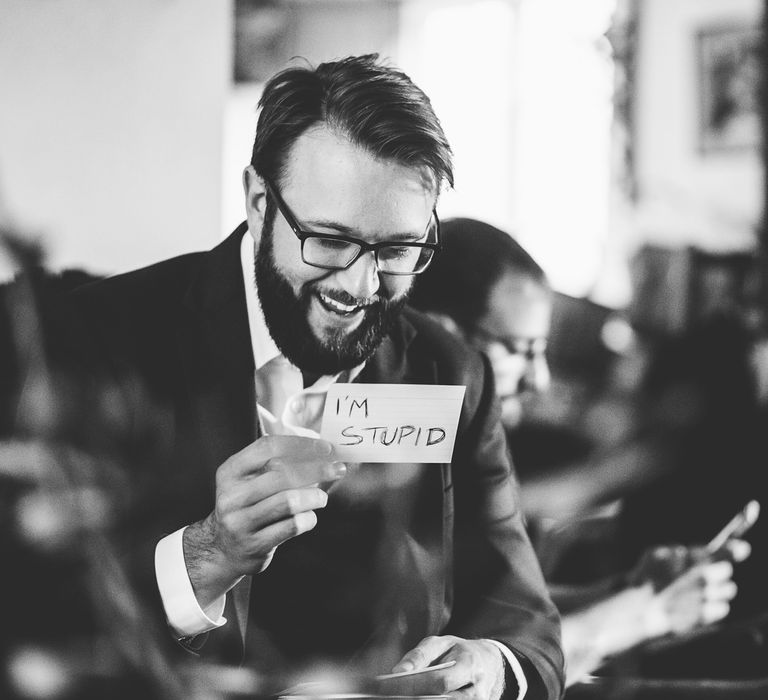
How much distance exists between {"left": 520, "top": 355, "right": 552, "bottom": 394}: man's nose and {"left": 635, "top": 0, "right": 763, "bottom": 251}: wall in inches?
8.4

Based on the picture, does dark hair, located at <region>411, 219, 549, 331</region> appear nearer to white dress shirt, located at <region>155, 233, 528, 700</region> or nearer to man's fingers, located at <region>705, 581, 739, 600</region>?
white dress shirt, located at <region>155, 233, 528, 700</region>

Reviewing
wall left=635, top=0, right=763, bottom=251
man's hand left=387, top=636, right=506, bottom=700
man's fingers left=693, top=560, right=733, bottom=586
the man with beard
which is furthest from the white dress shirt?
man's fingers left=693, top=560, right=733, bottom=586

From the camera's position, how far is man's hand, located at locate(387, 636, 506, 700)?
0.98 meters

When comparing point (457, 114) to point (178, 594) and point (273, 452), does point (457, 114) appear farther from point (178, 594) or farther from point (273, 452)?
point (178, 594)

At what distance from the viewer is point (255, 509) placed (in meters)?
0.90

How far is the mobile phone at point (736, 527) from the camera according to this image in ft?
3.90

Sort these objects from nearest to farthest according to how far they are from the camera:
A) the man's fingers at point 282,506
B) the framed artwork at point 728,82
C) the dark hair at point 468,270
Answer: the man's fingers at point 282,506 < the dark hair at point 468,270 < the framed artwork at point 728,82

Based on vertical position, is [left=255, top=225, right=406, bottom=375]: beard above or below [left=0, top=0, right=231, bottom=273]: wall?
below

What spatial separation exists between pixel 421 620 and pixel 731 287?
624 mm

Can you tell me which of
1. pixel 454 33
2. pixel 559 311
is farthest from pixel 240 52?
pixel 559 311

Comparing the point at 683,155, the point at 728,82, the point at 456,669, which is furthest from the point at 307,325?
the point at 728,82

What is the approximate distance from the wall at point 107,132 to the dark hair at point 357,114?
0.07 metres

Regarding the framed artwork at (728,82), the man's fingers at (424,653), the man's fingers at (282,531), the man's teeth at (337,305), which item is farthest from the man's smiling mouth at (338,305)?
the framed artwork at (728,82)

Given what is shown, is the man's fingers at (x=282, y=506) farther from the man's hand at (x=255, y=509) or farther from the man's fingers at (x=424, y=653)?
the man's fingers at (x=424, y=653)
